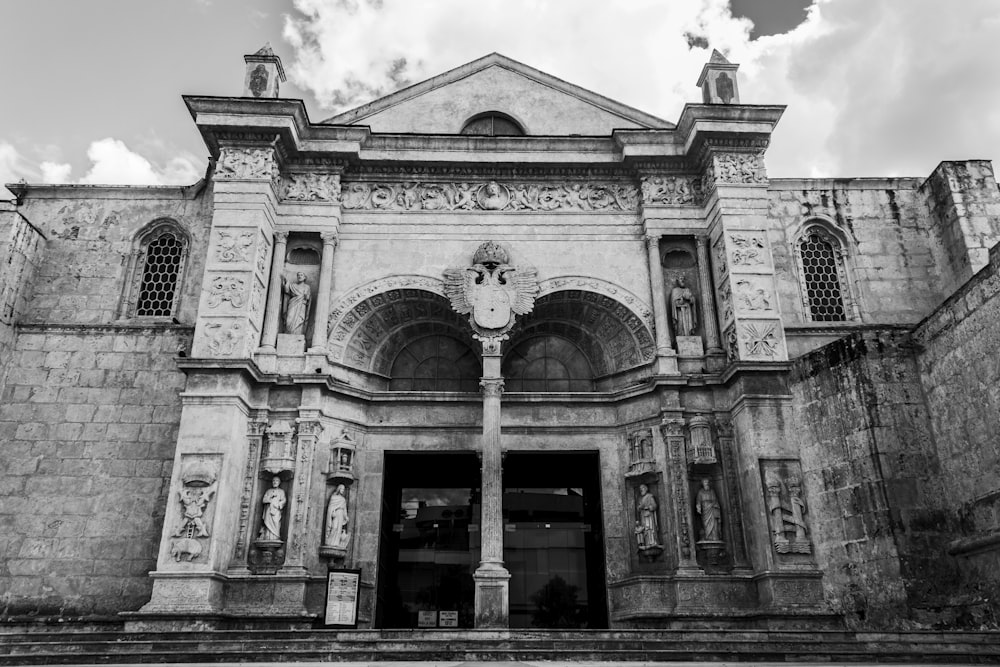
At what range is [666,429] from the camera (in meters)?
15.5

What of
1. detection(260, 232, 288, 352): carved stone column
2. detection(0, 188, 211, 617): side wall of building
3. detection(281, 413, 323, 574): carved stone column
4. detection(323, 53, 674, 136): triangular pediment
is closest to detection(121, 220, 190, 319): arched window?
detection(0, 188, 211, 617): side wall of building

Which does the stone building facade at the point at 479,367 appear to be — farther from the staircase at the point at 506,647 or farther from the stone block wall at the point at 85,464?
the staircase at the point at 506,647

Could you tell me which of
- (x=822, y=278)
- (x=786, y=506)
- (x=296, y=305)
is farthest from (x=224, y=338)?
(x=822, y=278)

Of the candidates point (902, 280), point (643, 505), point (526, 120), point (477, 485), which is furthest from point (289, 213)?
point (902, 280)

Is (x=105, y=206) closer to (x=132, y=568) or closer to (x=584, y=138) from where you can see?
(x=132, y=568)

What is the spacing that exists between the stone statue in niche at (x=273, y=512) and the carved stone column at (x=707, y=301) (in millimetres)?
9352

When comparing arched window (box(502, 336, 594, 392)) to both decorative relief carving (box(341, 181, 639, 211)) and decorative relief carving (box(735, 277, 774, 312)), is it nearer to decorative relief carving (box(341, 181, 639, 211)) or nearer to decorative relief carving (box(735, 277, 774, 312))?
decorative relief carving (box(341, 181, 639, 211))

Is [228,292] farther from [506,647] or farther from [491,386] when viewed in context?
[506,647]

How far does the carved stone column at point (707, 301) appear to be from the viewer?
16297 mm

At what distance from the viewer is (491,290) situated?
16.5 meters

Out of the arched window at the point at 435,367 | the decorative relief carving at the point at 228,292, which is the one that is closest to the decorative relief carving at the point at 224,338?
the decorative relief carving at the point at 228,292

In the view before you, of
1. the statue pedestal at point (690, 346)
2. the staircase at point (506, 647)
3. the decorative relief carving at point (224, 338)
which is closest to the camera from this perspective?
the staircase at point (506, 647)

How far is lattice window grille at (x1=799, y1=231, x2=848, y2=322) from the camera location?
1811 centimetres

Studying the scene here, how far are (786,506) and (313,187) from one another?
12233mm
